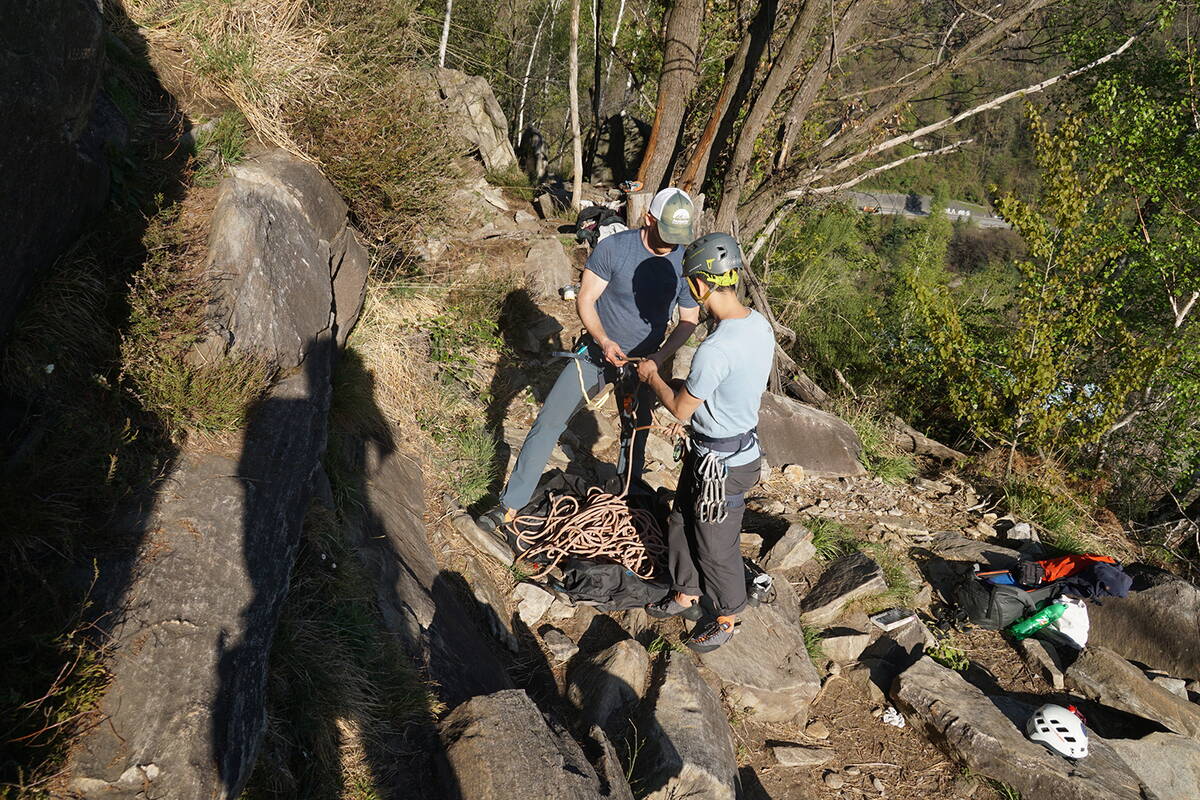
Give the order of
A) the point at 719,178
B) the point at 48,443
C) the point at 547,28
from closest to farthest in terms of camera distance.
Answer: the point at 48,443 < the point at 719,178 < the point at 547,28

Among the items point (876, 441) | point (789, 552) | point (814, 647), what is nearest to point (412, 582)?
point (814, 647)

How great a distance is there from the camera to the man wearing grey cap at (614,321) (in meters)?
3.99

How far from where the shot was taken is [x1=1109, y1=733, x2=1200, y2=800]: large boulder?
4105mm

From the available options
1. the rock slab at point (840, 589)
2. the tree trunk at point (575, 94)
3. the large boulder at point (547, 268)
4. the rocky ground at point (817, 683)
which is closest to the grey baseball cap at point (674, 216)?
the rocky ground at point (817, 683)


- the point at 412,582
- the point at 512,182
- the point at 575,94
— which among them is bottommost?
the point at 412,582

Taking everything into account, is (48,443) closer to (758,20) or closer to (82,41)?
(82,41)

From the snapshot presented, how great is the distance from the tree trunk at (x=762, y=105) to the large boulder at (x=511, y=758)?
6.82m

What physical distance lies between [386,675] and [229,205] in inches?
91.4

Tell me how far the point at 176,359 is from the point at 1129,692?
19.2ft

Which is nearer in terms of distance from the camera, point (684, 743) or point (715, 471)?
point (684, 743)

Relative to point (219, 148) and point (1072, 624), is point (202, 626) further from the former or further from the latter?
point (1072, 624)

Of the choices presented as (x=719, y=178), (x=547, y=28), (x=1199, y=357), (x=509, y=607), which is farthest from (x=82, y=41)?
(x=547, y=28)

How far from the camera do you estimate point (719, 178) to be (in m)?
8.98

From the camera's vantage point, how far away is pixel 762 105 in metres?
7.61
